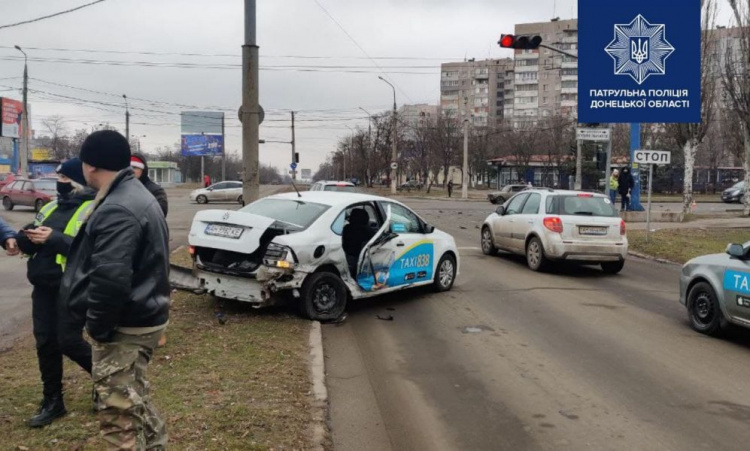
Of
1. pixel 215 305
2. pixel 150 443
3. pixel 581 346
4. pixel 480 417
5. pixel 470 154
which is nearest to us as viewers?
pixel 150 443

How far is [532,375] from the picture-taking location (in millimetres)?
5879

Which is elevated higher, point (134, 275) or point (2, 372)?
point (134, 275)

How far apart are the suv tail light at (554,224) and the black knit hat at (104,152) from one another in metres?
9.93

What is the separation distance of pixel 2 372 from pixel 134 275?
3184 millimetres

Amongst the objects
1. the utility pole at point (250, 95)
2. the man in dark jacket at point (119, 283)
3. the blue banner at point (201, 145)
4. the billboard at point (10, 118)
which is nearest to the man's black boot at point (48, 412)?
the man in dark jacket at point (119, 283)

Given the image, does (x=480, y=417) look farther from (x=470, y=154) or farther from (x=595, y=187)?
(x=470, y=154)

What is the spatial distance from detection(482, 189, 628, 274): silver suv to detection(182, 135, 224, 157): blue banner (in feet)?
226

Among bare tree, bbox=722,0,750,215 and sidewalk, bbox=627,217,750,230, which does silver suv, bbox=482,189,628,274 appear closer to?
sidewalk, bbox=627,217,750,230

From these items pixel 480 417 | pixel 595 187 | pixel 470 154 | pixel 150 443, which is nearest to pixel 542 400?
pixel 480 417

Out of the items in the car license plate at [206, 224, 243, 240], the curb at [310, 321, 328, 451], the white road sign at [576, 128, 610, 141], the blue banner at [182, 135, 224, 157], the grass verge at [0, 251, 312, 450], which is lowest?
the curb at [310, 321, 328, 451]

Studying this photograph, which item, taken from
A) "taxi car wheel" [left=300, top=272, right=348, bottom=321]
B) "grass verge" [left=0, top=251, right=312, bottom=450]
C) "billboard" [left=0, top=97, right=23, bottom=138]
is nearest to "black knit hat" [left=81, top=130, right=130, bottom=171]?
"grass verge" [left=0, top=251, right=312, bottom=450]

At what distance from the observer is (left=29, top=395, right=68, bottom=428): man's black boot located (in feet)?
13.4

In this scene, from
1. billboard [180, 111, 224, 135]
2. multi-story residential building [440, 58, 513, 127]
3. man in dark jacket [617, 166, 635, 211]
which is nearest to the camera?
man in dark jacket [617, 166, 635, 211]

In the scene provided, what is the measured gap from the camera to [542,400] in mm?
5207
